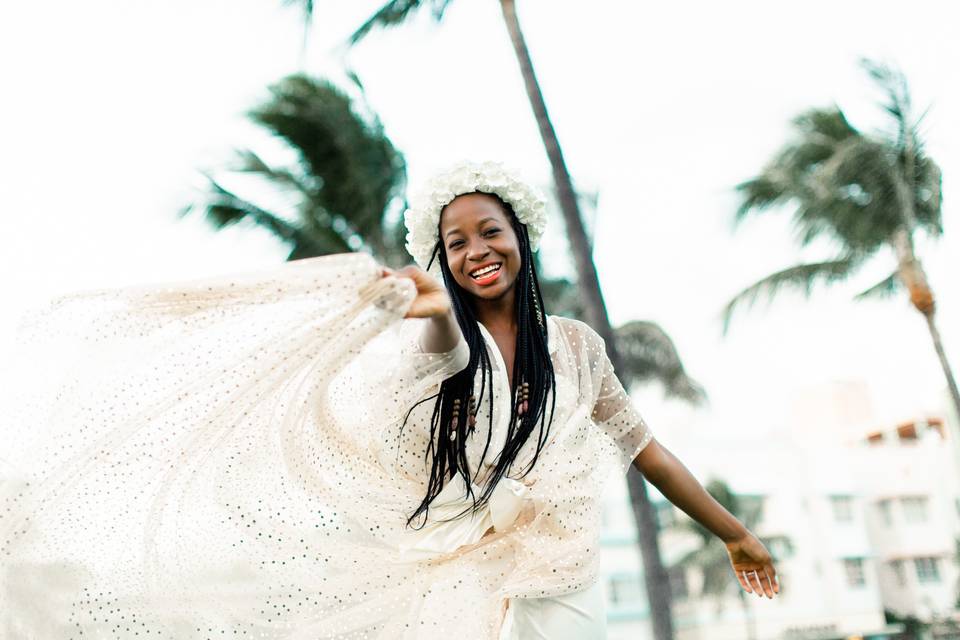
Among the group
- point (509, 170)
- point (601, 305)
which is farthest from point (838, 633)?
point (509, 170)

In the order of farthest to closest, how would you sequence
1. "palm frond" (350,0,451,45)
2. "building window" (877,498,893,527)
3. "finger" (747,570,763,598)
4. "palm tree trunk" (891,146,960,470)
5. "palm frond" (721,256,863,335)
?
"building window" (877,498,893,527)
"palm frond" (721,256,863,335)
"palm tree trunk" (891,146,960,470)
"palm frond" (350,0,451,45)
"finger" (747,570,763,598)

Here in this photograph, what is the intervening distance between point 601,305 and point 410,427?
670 cm

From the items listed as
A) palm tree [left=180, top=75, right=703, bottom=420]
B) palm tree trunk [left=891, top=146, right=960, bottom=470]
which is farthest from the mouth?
palm tree trunk [left=891, top=146, right=960, bottom=470]

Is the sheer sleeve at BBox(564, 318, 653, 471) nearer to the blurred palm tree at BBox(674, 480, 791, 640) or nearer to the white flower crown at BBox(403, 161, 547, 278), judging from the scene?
the white flower crown at BBox(403, 161, 547, 278)

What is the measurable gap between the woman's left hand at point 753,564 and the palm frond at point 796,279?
16689mm

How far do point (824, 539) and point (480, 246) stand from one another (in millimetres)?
39948

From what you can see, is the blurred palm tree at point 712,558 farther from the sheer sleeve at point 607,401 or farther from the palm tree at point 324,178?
the sheer sleeve at point 607,401

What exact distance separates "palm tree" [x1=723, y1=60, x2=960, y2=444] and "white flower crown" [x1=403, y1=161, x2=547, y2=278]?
44.2 feet

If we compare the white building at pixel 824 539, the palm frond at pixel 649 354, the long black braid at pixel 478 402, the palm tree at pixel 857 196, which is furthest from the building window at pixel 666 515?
the long black braid at pixel 478 402

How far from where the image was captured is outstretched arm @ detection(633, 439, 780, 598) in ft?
9.14

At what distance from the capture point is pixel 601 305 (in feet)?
29.5

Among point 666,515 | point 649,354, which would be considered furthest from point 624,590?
point 649,354

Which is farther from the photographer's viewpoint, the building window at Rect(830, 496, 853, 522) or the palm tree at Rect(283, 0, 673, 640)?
the building window at Rect(830, 496, 853, 522)

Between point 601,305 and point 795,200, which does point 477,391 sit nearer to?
point 601,305
